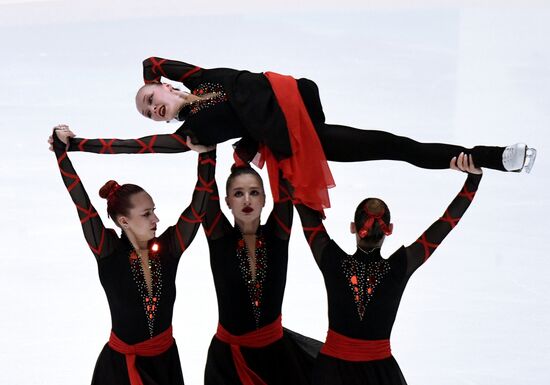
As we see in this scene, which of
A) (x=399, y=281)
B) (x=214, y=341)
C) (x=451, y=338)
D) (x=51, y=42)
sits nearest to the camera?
(x=399, y=281)

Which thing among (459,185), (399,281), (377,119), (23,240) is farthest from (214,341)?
(377,119)

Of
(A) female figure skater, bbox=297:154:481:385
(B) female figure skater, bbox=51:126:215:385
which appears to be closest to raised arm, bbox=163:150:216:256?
(B) female figure skater, bbox=51:126:215:385

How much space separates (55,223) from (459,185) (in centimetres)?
283

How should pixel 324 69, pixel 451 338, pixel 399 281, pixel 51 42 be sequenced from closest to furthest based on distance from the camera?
pixel 399 281, pixel 451 338, pixel 324 69, pixel 51 42

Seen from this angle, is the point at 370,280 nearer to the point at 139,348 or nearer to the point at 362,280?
the point at 362,280

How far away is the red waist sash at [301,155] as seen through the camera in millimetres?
4383

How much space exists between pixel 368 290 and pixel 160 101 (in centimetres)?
125

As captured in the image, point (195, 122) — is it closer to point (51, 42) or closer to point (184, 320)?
point (184, 320)

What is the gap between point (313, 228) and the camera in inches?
173

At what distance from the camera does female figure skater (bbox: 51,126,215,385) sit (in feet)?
14.2

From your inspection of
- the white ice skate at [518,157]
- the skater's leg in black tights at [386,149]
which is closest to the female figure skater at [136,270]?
the skater's leg in black tights at [386,149]

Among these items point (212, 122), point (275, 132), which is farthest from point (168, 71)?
point (275, 132)

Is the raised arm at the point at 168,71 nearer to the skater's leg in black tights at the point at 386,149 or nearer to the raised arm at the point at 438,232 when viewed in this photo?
the skater's leg in black tights at the point at 386,149

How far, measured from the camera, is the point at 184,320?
5.74 m
